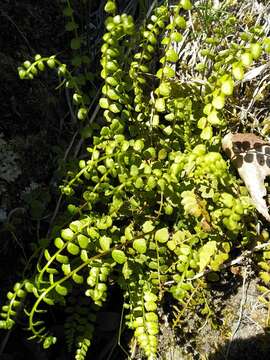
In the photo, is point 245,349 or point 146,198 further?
point 245,349

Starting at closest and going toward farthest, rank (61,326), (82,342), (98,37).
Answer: (82,342)
(61,326)
(98,37)

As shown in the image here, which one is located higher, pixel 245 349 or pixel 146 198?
pixel 146 198

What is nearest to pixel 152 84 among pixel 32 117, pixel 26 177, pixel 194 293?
pixel 32 117

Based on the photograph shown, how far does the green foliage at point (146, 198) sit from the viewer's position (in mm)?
1725

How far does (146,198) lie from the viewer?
209 cm

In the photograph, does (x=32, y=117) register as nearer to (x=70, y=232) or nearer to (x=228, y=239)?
(x=70, y=232)

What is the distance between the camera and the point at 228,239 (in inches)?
85.0

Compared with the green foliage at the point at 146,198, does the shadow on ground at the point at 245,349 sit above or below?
below

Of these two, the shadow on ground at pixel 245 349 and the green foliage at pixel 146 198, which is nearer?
the green foliage at pixel 146 198

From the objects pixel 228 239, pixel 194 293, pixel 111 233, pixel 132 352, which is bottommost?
pixel 132 352

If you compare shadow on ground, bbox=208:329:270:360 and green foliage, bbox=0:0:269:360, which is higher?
green foliage, bbox=0:0:269:360

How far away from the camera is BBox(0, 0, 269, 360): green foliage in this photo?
1725 mm

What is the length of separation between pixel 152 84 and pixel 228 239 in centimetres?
92

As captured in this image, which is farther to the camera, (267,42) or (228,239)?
(228,239)
